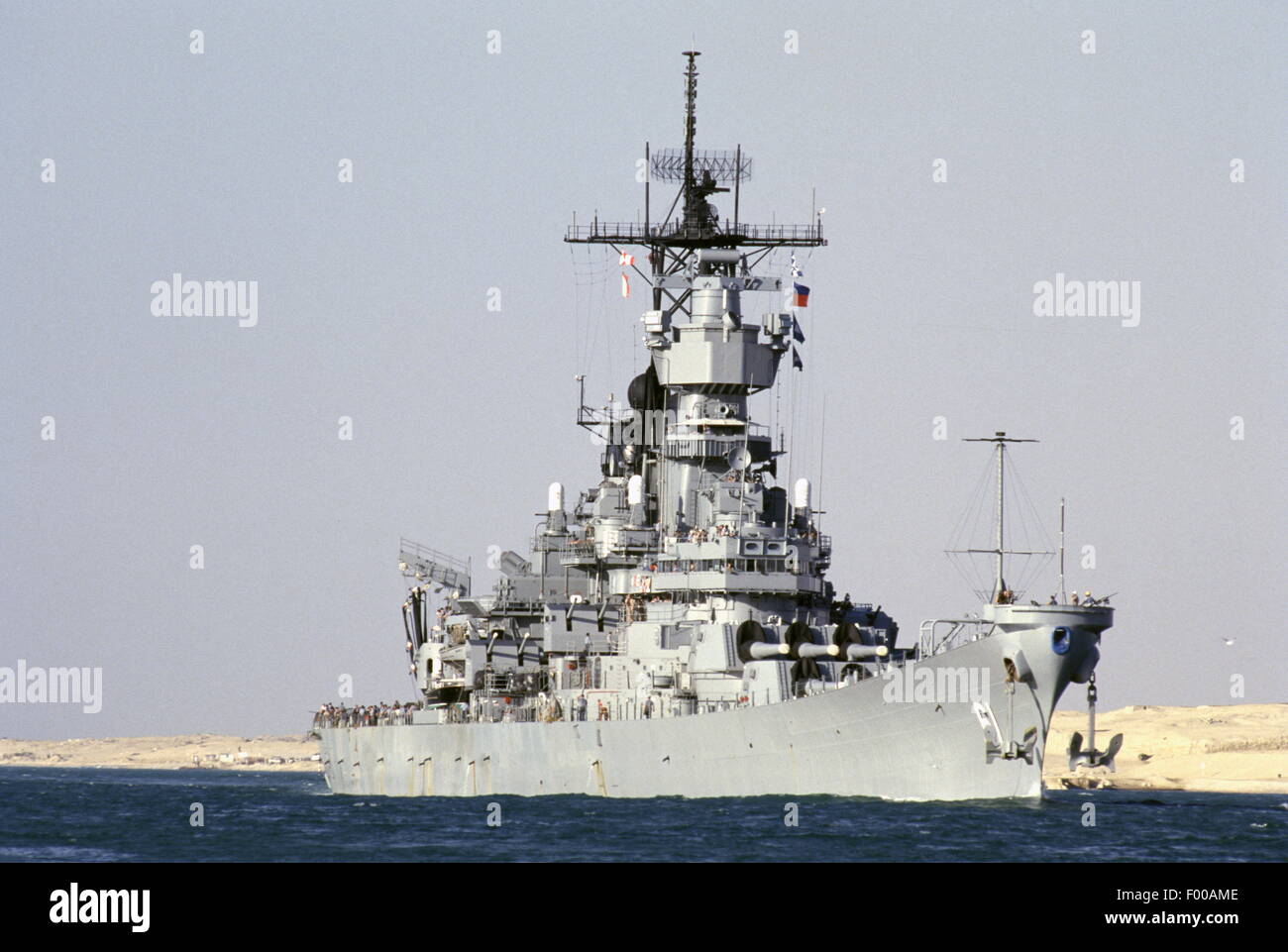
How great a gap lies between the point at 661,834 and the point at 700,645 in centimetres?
1100

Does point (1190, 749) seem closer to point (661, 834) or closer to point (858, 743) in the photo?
point (858, 743)

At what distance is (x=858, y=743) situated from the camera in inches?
1871

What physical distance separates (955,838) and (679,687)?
45.2 feet

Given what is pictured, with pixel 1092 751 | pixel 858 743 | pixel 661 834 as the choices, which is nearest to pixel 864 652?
pixel 858 743

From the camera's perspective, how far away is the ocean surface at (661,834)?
39.0m

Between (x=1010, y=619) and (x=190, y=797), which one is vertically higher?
(x=1010, y=619)

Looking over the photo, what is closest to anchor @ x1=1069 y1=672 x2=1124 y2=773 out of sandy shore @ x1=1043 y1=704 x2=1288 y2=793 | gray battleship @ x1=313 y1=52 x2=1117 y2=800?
gray battleship @ x1=313 y1=52 x2=1117 y2=800

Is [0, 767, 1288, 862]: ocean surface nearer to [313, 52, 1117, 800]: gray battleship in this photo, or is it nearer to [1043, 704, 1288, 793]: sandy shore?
[313, 52, 1117, 800]: gray battleship

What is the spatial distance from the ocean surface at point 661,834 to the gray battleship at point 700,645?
1152mm

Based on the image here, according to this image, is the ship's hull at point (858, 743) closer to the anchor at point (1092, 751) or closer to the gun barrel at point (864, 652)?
the anchor at point (1092, 751)
